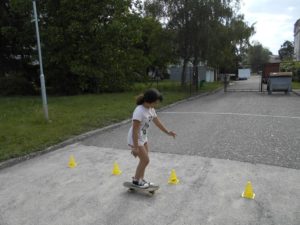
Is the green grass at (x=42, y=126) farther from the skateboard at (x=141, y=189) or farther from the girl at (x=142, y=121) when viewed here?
the girl at (x=142, y=121)

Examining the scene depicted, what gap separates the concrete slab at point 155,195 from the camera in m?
4.05

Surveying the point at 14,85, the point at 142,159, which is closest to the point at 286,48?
the point at 14,85

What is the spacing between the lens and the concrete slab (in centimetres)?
405

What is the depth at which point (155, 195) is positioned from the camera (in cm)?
470

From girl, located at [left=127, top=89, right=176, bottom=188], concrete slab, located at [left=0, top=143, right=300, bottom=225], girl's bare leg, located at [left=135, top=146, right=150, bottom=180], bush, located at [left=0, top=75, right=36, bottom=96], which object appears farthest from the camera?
bush, located at [left=0, top=75, right=36, bottom=96]

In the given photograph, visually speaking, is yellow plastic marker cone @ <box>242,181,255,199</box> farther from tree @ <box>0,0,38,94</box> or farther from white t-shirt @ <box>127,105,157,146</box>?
tree @ <box>0,0,38,94</box>

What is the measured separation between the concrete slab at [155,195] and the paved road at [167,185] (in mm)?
12

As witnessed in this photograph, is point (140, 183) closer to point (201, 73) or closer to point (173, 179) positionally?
point (173, 179)

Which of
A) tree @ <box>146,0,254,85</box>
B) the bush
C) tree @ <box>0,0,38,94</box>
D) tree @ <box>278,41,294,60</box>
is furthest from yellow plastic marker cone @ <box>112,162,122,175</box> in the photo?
tree @ <box>278,41,294,60</box>

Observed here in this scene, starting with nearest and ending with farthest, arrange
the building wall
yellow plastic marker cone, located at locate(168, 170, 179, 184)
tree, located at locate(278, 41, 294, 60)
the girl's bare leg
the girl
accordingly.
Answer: the girl < the girl's bare leg < yellow plastic marker cone, located at locate(168, 170, 179, 184) < the building wall < tree, located at locate(278, 41, 294, 60)

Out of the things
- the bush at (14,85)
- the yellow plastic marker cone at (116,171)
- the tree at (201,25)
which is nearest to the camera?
the yellow plastic marker cone at (116,171)

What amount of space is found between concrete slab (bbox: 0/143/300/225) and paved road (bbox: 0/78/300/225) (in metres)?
0.01

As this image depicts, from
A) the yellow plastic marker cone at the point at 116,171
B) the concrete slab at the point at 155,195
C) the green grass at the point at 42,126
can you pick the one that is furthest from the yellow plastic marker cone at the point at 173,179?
the green grass at the point at 42,126

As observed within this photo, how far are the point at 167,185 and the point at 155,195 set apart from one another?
43cm
